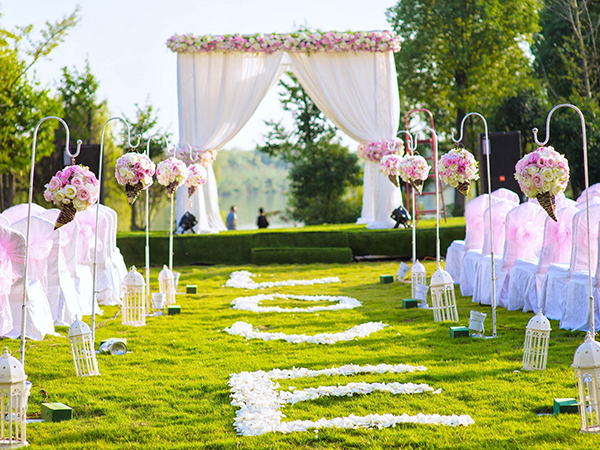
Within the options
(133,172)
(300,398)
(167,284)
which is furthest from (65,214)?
(167,284)

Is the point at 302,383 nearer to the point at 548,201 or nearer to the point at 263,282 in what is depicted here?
the point at 548,201

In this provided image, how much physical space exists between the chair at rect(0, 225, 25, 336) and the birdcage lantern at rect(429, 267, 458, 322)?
3736mm

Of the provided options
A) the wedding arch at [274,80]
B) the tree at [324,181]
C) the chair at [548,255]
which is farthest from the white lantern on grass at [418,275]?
the tree at [324,181]

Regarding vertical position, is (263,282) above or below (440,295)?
below

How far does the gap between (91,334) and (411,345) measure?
A: 8.33ft

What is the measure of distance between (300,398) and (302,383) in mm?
342

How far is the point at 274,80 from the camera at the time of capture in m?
13.3

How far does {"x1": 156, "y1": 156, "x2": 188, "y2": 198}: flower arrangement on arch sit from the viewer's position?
7.48 metres

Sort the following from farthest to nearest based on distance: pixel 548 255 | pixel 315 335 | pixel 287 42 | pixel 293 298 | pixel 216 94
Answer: pixel 216 94
pixel 287 42
pixel 293 298
pixel 548 255
pixel 315 335

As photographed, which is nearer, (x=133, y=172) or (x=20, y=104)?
(x=133, y=172)

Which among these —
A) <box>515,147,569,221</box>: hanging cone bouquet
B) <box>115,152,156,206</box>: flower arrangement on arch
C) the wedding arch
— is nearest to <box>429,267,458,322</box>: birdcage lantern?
<box>515,147,569,221</box>: hanging cone bouquet

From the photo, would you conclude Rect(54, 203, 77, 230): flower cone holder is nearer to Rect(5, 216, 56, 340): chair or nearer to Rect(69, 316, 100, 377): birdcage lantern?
Rect(69, 316, 100, 377): birdcage lantern

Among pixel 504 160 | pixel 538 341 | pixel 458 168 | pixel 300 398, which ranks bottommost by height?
pixel 300 398

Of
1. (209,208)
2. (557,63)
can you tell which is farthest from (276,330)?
(557,63)
